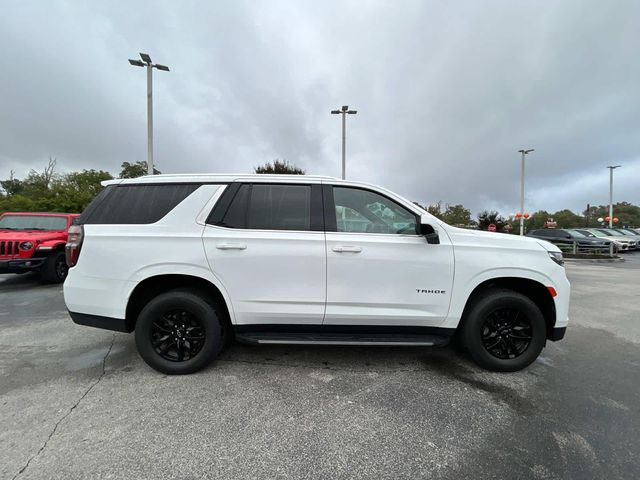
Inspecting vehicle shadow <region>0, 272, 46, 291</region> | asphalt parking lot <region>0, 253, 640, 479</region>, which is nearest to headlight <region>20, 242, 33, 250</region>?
vehicle shadow <region>0, 272, 46, 291</region>

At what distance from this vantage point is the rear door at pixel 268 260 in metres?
2.77

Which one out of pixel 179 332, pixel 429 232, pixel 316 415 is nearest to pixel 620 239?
pixel 429 232

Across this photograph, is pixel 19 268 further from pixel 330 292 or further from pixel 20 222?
pixel 330 292

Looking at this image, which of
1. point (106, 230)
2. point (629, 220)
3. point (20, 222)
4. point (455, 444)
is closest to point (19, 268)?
point (20, 222)

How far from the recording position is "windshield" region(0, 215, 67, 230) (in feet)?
24.2

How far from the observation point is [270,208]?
2.95m

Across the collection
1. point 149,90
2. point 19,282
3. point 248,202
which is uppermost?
point 149,90

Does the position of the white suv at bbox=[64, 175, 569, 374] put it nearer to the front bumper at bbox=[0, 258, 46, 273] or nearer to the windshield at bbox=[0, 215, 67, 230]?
the front bumper at bbox=[0, 258, 46, 273]

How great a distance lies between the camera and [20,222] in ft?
24.4

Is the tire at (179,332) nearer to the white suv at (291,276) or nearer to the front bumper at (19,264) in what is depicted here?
the white suv at (291,276)

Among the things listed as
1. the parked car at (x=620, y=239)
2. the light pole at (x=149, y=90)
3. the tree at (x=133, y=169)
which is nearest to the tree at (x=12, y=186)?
the tree at (x=133, y=169)

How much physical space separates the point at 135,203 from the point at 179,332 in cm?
137

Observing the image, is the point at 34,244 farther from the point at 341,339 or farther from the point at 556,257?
the point at 556,257

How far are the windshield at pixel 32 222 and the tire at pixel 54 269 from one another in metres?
1.05
